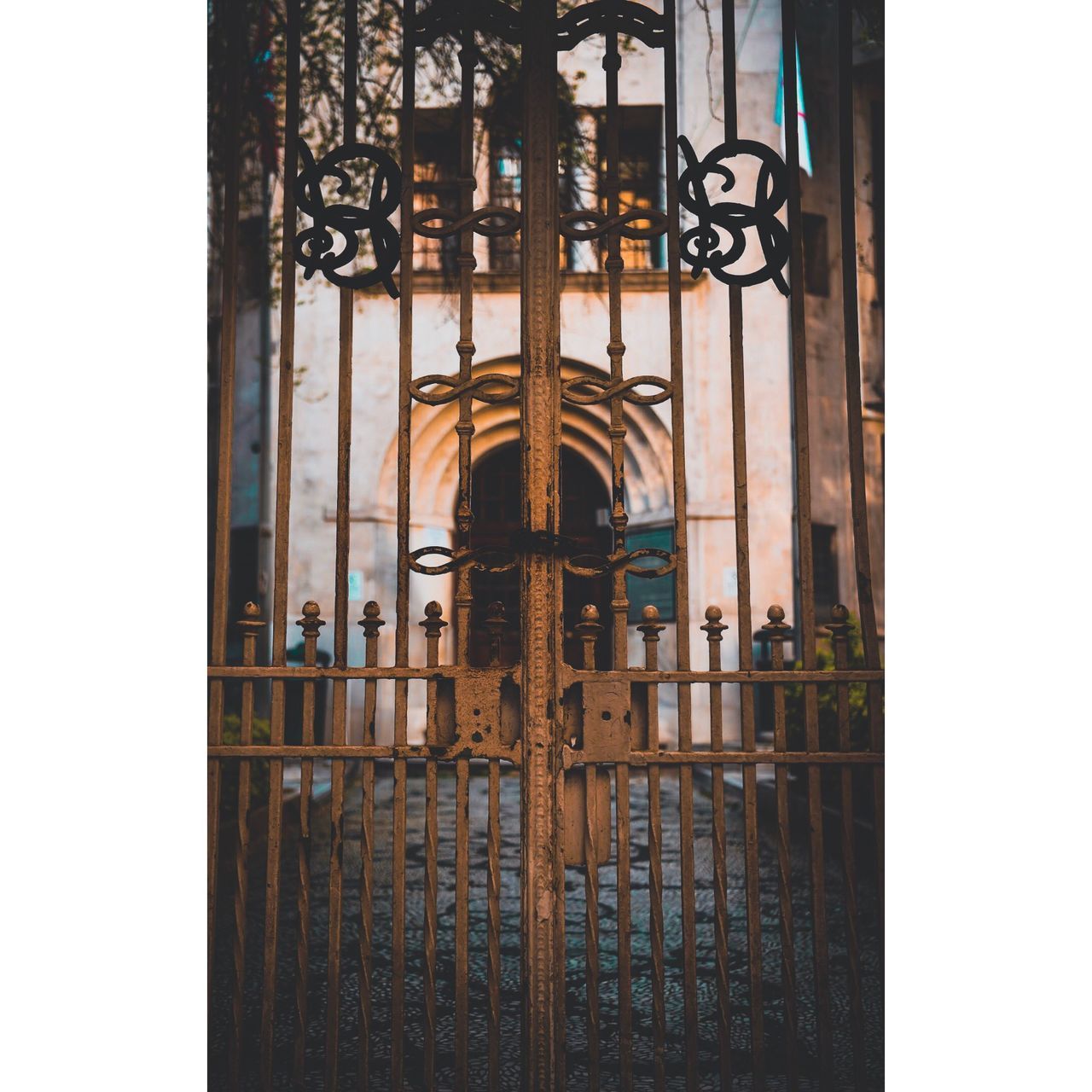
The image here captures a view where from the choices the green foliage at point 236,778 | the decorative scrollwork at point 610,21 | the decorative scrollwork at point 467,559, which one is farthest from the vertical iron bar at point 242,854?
the green foliage at point 236,778

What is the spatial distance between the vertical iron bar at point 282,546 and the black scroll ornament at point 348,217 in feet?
0.15

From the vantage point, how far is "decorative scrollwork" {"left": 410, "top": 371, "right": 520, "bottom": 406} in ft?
8.09

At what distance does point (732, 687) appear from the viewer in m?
10.1

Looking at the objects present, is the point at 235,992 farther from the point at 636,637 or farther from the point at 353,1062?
the point at 636,637

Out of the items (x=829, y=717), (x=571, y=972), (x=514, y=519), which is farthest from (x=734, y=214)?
(x=514, y=519)

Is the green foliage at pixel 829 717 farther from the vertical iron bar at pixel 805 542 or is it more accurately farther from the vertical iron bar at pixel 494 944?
the vertical iron bar at pixel 494 944

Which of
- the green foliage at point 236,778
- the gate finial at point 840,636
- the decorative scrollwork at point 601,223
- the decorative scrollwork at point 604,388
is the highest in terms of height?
the decorative scrollwork at point 601,223

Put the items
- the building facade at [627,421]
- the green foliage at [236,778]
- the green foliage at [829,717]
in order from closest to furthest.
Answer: the green foliage at [829,717]
the green foliage at [236,778]
the building facade at [627,421]

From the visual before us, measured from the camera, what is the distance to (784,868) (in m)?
2.33

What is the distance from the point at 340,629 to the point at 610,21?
5.35ft

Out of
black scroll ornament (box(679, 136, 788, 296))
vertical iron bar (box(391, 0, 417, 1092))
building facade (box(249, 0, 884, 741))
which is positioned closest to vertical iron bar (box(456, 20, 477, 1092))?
vertical iron bar (box(391, 0, 417, 1092))

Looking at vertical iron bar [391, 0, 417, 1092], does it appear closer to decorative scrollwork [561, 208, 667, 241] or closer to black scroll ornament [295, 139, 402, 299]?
black scroll ornament [295, 139, 402, 299]

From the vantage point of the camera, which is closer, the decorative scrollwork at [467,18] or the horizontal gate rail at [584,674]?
the horizontal gate rail at [584,674]

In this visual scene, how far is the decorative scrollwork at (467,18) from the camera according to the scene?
8.50 ft
